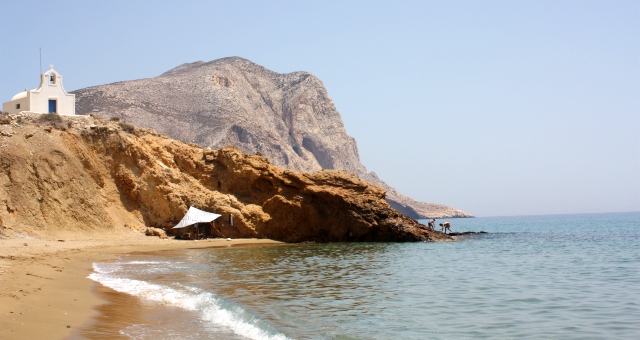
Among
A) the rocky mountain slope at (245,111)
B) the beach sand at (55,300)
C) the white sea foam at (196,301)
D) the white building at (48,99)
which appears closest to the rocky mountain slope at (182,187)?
the white building at (48,99)

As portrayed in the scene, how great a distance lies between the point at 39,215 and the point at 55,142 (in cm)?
475

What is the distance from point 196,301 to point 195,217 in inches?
771

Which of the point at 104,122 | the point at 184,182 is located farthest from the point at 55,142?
the point at 184,182

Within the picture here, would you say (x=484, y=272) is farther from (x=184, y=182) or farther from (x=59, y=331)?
(x=184, y=182)

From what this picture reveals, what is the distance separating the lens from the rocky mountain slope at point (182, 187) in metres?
31.0

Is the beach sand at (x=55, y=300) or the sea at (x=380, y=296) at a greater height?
the beach sand at (x=55, y=300)

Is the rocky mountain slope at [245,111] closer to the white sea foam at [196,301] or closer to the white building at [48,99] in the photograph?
the white building at [48,99]

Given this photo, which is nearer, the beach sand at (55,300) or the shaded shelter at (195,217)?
the beach sand at (55,300)

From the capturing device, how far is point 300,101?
111m

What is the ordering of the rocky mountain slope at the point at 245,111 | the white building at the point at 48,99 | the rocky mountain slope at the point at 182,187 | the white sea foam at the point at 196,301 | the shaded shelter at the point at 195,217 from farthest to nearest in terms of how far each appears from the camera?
1. the rocky mountain slope at the point at 245,111
2. the white building at the point at 48,99
3. the shaded shelter at the point at 195,217
4. the rocky mountain slope at the point at 182,187
5. the white sea foam at the point at 196,301

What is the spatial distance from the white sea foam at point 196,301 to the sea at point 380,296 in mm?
22

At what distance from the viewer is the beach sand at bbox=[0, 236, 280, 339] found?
8820mm

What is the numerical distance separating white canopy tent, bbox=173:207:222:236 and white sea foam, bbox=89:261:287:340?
14.2 meters

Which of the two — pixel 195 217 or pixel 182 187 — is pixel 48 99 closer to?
pixel 182 187
